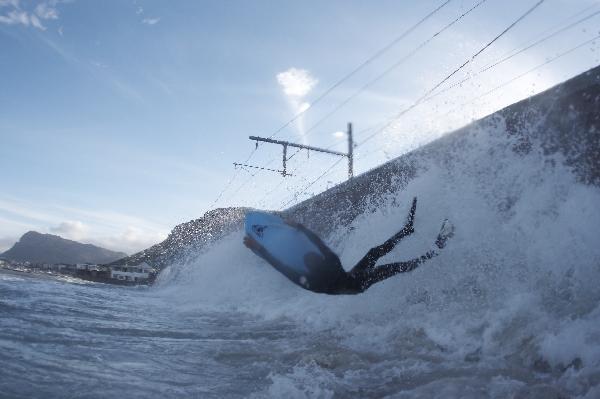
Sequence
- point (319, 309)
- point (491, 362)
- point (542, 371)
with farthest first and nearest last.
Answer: point (319, 309)
point (491, 362)
point (542, 371)

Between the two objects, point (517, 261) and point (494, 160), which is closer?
point (517, 261)

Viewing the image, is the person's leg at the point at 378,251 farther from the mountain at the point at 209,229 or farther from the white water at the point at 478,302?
the mountain at the point at 209,229

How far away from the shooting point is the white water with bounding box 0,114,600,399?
3.30 m

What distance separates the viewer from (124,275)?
3538cm

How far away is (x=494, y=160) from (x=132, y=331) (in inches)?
237

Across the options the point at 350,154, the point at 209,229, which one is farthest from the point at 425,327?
the point at 209,229

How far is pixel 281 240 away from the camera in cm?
927

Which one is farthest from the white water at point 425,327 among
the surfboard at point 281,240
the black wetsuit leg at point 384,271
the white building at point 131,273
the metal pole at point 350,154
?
the white building at point 131,273

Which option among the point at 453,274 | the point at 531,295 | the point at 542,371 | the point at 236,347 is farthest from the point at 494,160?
the point at 236,347

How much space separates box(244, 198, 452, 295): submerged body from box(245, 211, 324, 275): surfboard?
0.8 inches

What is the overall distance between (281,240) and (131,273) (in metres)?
30.7

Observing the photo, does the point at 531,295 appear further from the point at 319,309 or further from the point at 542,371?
the point at 319,309

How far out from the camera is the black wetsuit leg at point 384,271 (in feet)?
22.6

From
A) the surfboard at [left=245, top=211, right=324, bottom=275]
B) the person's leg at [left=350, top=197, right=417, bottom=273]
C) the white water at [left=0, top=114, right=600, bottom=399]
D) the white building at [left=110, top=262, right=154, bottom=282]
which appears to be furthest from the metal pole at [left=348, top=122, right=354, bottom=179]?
the white building at [left=110, top=262, right=154, bottom=282]
